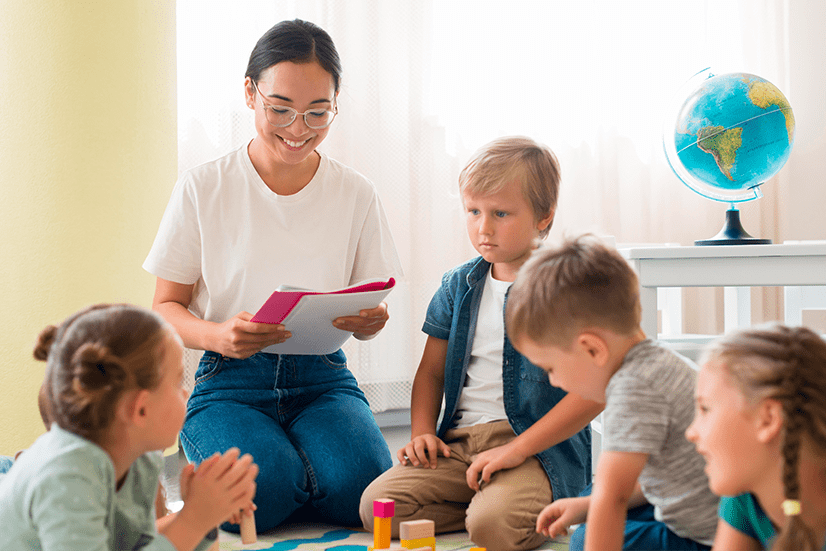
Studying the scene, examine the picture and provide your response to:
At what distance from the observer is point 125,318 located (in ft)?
2.53

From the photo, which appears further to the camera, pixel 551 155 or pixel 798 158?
pixel 798 158

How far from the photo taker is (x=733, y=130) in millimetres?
1499

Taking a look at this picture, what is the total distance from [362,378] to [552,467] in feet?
3.57

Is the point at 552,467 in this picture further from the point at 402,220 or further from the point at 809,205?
the point at 809,205

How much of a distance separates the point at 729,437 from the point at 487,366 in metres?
0.73

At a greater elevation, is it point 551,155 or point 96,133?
point 96,133

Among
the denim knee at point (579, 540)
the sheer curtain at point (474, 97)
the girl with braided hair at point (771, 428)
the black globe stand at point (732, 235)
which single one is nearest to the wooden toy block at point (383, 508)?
the denim knee at point (579, 540)

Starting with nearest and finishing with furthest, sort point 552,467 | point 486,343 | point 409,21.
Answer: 1. point 552,467
2. point 486,343
3. point 409,21

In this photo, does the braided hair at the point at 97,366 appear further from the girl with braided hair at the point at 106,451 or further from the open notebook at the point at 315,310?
the open notebook at the point at 315,310

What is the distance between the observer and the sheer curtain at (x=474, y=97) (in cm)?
214

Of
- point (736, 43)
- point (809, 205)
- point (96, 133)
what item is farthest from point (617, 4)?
point (96, 133)

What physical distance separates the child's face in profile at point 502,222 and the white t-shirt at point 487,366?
0.29 feet

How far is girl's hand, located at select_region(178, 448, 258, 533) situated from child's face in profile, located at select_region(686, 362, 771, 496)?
50cm

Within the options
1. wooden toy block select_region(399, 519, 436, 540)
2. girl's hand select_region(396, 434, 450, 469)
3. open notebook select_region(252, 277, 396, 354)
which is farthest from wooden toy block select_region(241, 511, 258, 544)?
girl's hand select_region(396, 434, 450, 469)
